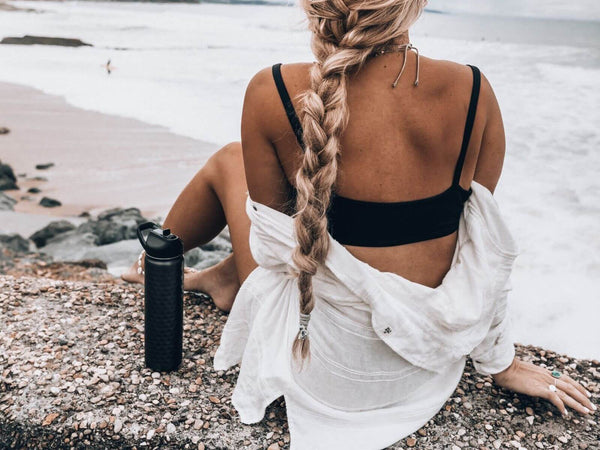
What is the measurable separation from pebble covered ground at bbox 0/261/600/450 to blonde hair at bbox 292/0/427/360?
3.16 ft

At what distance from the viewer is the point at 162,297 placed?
86.5 inches

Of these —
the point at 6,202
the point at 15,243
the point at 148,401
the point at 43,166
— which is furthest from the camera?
the point at 43,166

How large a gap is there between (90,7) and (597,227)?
2606cm

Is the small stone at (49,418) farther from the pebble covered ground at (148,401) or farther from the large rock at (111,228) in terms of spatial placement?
the large rock at (111,228)

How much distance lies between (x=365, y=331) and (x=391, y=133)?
0.65m

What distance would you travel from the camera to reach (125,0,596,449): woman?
160cm

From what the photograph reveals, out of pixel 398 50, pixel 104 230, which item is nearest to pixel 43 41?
pixel 104 230

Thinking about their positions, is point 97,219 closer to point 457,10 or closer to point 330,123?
point 330,123

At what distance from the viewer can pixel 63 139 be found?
7.00m

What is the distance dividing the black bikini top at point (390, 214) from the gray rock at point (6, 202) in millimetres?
4131

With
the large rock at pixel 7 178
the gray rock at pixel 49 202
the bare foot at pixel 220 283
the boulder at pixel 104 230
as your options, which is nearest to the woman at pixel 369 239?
the bare foot at pixel 220 283

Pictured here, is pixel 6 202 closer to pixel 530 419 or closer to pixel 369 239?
pixel 369 239

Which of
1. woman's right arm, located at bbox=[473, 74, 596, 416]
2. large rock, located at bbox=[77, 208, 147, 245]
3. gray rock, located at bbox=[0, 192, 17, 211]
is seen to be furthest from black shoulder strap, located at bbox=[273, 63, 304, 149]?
gray rock, located at bbox=[0, 192, 17, 211]

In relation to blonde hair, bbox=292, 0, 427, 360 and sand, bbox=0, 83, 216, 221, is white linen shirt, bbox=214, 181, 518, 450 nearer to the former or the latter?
blonde hair, bbox=292, 0, 427, 360
